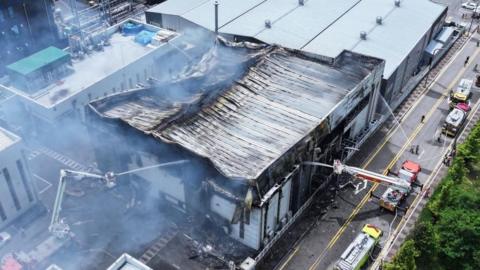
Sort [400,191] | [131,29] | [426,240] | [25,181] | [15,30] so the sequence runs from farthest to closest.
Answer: [131,29] → [15,30] → [400,191] → [25,181] → [426,240]

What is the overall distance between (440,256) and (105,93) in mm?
40714

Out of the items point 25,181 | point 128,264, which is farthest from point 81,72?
point 128,264

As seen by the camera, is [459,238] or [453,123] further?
[453,123]

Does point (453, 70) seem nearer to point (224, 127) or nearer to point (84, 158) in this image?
point (224, 127)

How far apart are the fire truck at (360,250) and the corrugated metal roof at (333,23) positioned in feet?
79.1

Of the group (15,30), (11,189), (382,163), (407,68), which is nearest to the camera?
(11,189)

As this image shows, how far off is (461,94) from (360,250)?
1337 inches

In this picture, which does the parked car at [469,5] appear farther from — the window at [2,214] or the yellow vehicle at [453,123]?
the window at [2,214]

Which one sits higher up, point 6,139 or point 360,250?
point 6,139

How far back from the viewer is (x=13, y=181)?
155 ft

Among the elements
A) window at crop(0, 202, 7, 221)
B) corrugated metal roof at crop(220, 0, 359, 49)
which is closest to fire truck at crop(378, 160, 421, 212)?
corrugated metal roof at crop(220, 0, 359, 49)

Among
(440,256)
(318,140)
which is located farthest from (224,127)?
(440,256)

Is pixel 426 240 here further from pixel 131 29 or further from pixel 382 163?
pixel 131 29

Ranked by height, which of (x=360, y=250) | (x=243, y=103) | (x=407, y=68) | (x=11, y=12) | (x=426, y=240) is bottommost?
(x=360, y=250)
